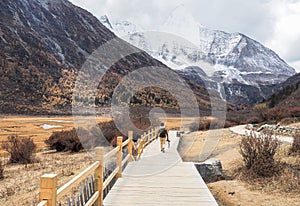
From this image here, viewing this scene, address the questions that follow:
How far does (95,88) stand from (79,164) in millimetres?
49174

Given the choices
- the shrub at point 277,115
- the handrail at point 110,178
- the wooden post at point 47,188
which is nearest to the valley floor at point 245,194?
the handrail at point 110,178

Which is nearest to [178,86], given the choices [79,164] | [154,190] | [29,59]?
[29,59]

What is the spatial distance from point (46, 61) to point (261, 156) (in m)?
60.2

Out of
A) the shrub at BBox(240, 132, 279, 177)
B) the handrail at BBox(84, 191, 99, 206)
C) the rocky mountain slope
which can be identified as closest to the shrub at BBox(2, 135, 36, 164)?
the shrub at BBox(240, 132, 279, 177)

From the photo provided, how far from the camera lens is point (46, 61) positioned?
6481 centimetres

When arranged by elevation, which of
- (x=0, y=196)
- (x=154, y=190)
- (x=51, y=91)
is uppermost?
(x=51, y=91)

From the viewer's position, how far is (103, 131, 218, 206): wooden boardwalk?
5.84 meters

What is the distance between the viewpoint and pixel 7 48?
59.4 m

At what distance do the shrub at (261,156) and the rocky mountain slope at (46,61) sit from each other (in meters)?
39.2

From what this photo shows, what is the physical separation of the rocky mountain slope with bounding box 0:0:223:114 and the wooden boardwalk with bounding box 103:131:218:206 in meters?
38.7

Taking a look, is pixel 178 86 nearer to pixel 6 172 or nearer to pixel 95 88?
pixel 95 88

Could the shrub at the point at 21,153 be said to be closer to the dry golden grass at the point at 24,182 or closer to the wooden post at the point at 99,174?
the dry golden grass at the point at 24,182

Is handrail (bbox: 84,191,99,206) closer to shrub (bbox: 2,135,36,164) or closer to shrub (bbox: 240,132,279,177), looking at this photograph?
shrub (bbox: 240,132,279,177)

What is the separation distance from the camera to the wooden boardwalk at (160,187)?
5836 mm
